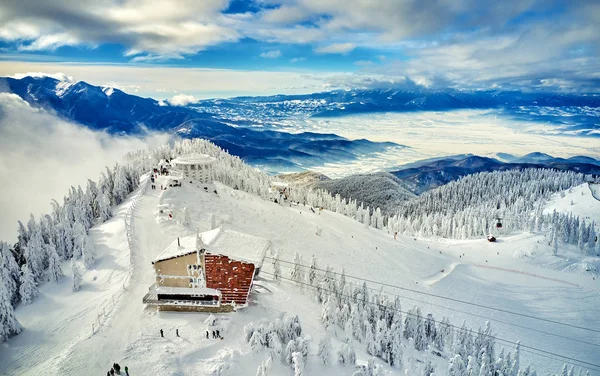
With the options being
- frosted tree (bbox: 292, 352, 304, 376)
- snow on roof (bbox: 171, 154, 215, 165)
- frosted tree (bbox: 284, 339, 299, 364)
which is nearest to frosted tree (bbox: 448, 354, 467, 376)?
frosted tree (bbox: 292, 352, 304, 376)

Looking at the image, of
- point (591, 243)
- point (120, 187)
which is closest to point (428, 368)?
point (120, 187)

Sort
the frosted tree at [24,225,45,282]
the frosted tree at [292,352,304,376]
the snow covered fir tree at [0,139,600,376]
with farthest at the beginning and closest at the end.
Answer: the frosted tree at [24,225,45,282], the snow covered fir tree at [0,139,600,376], the frosted tree at [292,352,304,376]

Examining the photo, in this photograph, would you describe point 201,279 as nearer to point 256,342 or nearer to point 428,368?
point 256,342

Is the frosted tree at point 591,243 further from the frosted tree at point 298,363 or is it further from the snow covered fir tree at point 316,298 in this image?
the frosted tree at point 298,363

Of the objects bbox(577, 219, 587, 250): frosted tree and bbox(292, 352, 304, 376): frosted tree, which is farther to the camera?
bbox(577, 219, 587, 250): frosted tree

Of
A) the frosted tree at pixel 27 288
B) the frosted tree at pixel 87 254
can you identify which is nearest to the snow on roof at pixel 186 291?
the frosted tree at pixel 27 288

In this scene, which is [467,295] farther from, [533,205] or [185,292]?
[533,205]

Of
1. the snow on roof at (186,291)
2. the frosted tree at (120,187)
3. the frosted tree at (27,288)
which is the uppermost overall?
the frosted tree at (120,187)

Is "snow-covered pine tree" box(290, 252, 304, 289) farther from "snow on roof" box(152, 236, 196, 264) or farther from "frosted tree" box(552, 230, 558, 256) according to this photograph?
"frosted tree" box(552, 230, 558, 256)
